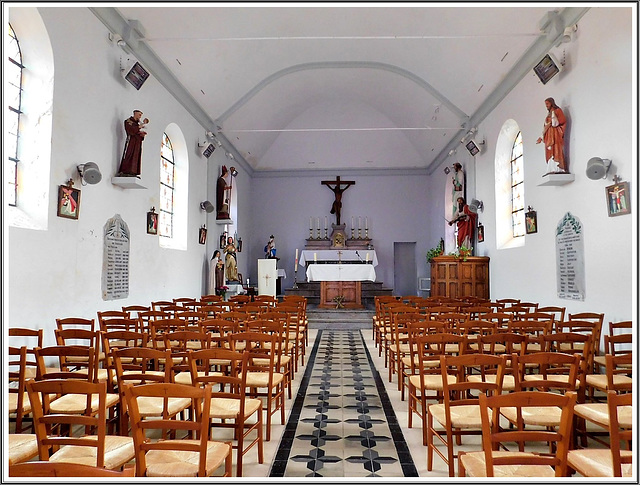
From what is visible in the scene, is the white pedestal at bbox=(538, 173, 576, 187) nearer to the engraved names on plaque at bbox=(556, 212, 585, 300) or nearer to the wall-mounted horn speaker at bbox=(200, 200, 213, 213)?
the engraved names on plaque at bbox=(556, 212, 585, 300)

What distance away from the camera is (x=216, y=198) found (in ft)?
43.1

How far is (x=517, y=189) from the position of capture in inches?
408

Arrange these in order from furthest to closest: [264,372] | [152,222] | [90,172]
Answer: [152,222] < [90,172] < [264,372]

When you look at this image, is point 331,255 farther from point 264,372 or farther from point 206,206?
point 264,372

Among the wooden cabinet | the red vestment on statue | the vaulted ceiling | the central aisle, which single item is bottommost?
the central aisle

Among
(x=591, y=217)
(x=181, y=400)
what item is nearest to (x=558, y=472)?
(x=181, y=400)

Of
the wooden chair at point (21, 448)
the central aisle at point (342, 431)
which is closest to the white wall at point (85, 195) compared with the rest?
the wooden chair at point (21, 448)

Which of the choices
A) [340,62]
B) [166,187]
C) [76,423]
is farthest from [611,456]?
[340,62]

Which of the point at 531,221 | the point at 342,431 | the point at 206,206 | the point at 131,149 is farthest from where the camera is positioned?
the point at 206,206

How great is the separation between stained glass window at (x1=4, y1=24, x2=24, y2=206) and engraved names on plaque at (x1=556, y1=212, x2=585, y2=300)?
7837 millimetres

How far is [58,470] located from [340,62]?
480 inches

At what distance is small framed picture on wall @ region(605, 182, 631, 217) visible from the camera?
592 cm

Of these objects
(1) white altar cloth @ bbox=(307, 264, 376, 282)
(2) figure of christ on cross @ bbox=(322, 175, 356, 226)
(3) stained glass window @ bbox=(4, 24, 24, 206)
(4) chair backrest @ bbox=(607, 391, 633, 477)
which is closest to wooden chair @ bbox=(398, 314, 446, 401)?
(4) chair backrest @ bbox=(607, 391, 633, 477)

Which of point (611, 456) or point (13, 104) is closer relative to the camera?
point (611, 456)
